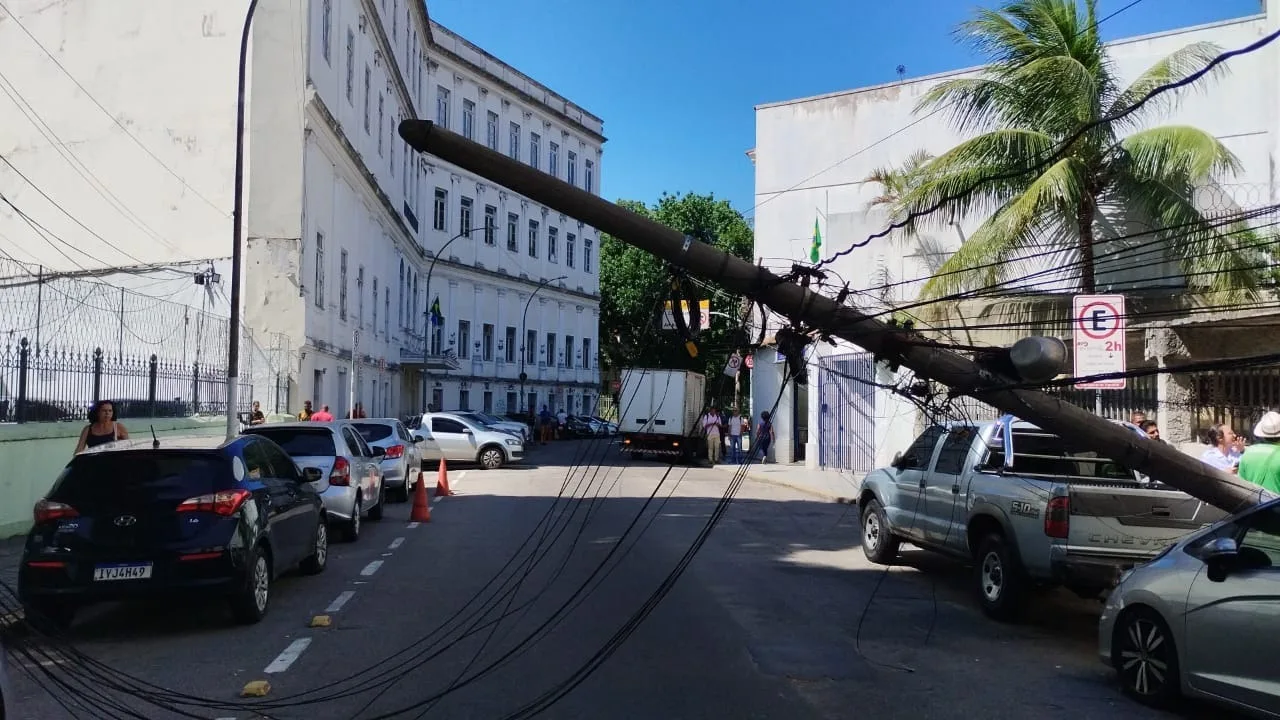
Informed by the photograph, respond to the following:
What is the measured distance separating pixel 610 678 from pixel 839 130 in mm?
23755

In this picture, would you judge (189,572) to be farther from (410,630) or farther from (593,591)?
(593,591)

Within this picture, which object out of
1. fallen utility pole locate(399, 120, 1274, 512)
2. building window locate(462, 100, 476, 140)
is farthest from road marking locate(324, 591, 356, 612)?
building window locate(462, 100, 476, 140)

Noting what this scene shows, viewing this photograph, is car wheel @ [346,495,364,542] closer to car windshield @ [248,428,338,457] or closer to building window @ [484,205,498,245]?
car windshield @ [248,428,338,457]

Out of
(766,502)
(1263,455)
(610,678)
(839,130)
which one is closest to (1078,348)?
(1263,455)

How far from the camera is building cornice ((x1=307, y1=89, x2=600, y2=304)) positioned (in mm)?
27672

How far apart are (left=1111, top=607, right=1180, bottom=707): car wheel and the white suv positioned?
24.1 metres

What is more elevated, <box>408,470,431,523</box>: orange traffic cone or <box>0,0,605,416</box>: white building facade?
<box>0,0,605,416</box>: white building facade

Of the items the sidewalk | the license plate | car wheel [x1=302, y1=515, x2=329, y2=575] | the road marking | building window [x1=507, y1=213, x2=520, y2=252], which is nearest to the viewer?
the license plate

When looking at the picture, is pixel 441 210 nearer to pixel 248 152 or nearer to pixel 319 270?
pixel 319 270

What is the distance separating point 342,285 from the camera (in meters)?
32.4

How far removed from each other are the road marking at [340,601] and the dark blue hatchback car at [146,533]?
2.09ft

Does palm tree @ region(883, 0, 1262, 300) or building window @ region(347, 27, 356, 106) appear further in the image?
building window @ region(347, 27, 356, 106)

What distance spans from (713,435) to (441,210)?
26124 millimetres

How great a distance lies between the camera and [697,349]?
6.48 metres
